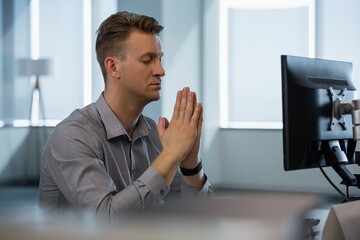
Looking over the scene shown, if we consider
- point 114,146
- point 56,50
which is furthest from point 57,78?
point 114,146

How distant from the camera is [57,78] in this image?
5.09 meters

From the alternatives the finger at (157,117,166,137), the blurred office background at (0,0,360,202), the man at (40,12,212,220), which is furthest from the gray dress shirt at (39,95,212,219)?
the blurred office background at (0,0,360,202)

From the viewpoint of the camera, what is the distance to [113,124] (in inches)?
60.7

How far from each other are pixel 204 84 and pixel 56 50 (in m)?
1.37

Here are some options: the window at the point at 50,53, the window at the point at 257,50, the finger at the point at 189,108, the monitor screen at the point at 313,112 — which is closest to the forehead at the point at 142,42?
the finger at the point at 189,108

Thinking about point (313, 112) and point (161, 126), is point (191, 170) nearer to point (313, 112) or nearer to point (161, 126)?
point (161, 126)

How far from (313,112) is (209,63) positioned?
13.4 ft

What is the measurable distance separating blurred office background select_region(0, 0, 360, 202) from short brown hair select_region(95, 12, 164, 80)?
3.13 metres

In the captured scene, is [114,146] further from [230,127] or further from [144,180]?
[230,127]

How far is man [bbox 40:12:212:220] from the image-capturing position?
→ 4.35 ft

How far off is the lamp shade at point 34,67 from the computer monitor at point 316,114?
12.1 feet

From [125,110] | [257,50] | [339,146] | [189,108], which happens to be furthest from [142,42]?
[257,50]

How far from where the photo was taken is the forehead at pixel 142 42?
1.62 meters

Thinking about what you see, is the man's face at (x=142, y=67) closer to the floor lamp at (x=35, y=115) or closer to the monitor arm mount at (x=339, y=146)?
the monitor arm mount at (x=339, y=146)
